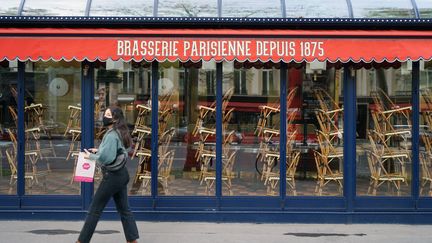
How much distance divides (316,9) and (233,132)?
227cm

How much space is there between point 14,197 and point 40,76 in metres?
1.90

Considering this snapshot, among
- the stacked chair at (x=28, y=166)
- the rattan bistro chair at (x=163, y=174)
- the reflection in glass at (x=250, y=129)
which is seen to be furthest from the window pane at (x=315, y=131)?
the stacked chair at (x=28, y=166)

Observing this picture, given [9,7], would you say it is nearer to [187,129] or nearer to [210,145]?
[187,129]

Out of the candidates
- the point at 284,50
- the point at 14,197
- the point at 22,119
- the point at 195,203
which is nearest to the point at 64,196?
the point at 14,197

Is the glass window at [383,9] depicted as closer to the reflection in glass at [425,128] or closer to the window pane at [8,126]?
the reflection in glass at [425,128]

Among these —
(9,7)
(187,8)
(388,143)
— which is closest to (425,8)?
(388,143)

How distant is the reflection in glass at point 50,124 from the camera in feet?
31.0

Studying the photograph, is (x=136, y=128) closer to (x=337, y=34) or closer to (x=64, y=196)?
(x=64, y=196)

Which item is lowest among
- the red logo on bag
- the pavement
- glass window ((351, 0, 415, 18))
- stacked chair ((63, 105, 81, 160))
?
the pavement

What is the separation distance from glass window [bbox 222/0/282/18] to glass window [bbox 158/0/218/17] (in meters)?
0.19

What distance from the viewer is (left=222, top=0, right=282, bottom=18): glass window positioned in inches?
356

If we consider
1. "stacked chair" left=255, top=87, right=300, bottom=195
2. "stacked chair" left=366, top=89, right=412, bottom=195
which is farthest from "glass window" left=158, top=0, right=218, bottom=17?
"stacked chair" left=366, top=89, right=412, bottom=195

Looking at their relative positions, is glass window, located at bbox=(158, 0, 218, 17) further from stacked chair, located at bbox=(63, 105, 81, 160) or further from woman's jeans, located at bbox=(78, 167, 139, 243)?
woman's jeans, located at bbox=(78, 167, 139, 243)

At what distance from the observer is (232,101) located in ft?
31.3
